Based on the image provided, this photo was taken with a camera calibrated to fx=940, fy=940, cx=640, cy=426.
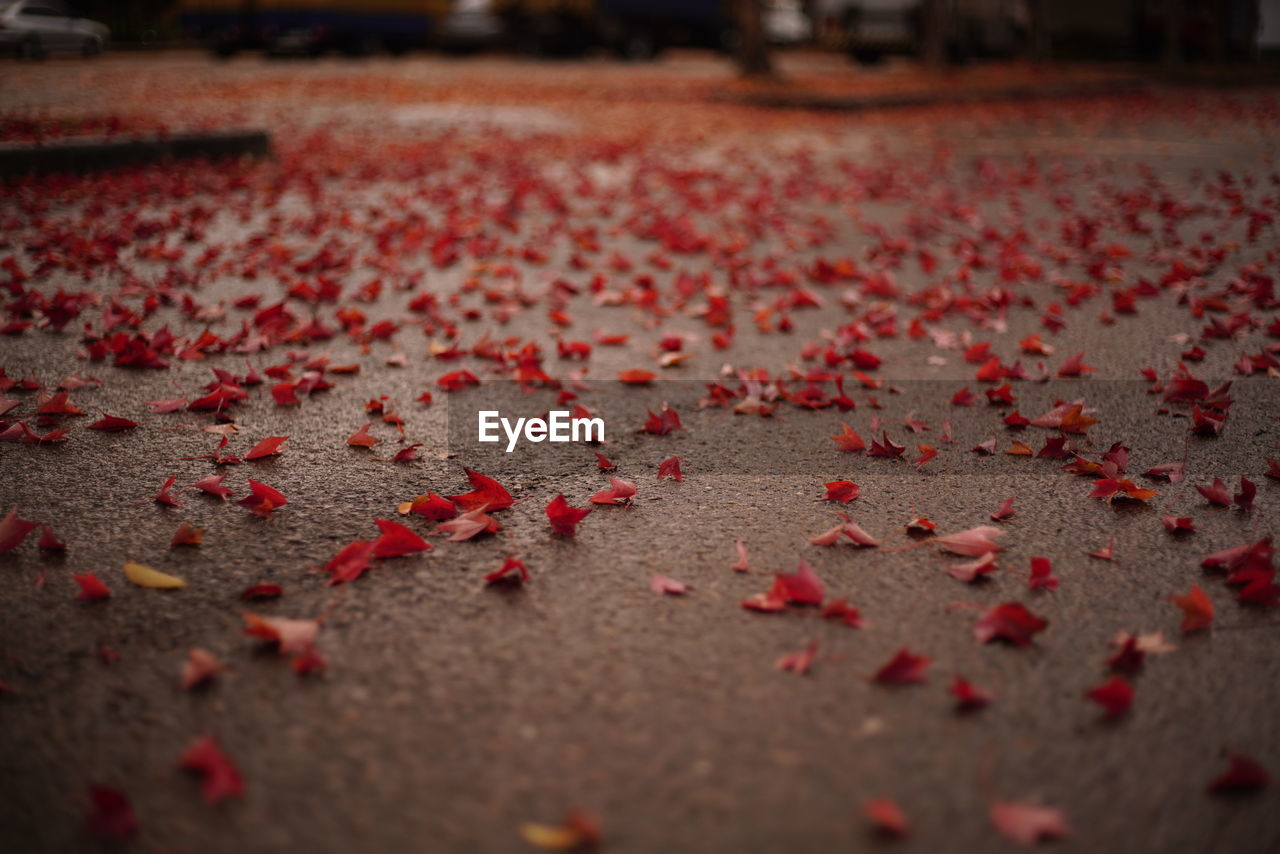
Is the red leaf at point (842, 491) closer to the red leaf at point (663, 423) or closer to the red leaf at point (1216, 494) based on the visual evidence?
the red leaf at point (663, 423)

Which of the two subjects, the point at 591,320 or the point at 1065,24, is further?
the point at 1065,24

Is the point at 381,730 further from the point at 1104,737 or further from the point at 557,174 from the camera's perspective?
the point at 557,174

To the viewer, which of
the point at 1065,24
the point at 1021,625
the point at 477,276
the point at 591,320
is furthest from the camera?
the point at 1065,24

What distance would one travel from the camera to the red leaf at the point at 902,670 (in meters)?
1.85

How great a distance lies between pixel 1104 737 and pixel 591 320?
3358mm

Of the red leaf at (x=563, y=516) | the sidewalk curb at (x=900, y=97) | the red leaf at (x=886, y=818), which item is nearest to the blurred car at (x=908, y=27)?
the sidewalk curb at (x=900, y=97)

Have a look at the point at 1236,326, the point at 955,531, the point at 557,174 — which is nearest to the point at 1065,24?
the point at 557,174

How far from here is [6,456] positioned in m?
2.88

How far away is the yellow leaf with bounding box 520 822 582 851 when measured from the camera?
1.45 m

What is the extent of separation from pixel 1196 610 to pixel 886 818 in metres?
1.03

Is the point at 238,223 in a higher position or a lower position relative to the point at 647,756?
higher

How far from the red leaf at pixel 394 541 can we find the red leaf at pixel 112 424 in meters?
1.34

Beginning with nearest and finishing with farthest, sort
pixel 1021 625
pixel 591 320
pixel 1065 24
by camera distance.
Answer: pixel 1021 625 → pixel 591 320 → pixel 1065 24

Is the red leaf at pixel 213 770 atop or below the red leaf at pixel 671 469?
below
